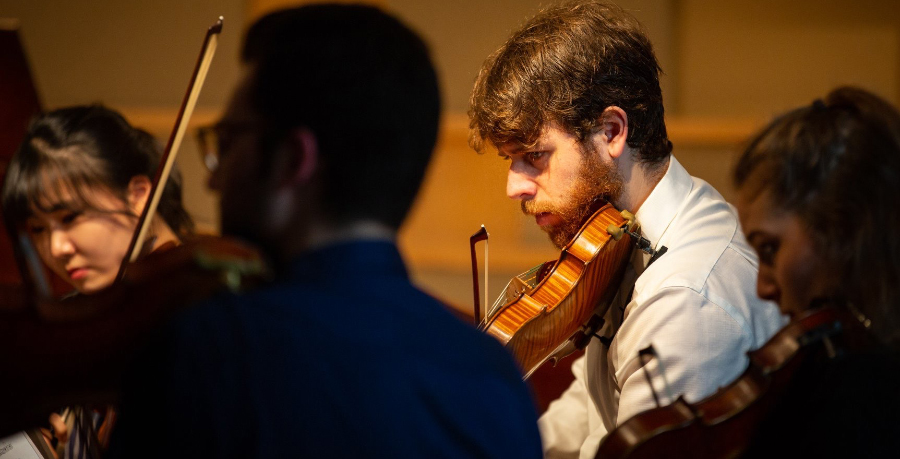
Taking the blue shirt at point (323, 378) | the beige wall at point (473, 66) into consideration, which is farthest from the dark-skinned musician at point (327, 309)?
the beige wall at point (473, 66)

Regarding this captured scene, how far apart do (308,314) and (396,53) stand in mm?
276

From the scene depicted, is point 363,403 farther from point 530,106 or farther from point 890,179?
point 530,106

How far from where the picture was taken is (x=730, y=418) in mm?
1000

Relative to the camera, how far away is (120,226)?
1760mm

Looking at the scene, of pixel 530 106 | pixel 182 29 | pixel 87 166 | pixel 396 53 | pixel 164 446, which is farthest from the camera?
pixel 182 29

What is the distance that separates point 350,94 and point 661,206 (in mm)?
866

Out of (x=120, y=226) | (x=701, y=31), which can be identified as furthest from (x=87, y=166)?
(x=701, y=31)

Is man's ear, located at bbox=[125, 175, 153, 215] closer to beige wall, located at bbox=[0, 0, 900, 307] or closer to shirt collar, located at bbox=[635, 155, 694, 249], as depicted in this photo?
shirt collar, located at bbox=[635, 155, 694, 249]

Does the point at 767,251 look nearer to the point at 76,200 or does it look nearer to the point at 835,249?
the point at 835,249

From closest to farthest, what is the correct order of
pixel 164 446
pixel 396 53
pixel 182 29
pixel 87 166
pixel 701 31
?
pixel 164 446 < pixel 396 53 < pixel 87 166 < pixel 701 31 < pixel 182 29

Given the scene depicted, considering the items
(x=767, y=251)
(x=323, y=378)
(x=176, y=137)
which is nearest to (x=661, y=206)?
(x=767, y=251)

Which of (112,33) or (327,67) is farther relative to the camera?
(112,33)

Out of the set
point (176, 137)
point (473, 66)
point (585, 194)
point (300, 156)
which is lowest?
point (473, 66)

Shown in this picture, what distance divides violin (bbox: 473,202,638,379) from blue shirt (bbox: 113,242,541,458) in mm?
583
